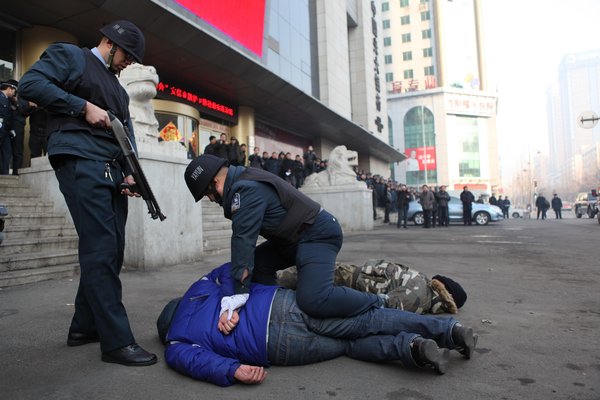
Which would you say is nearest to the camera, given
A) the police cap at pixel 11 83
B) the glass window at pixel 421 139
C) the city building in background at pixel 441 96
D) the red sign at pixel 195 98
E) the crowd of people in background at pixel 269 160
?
the police cap at pixel 11 83

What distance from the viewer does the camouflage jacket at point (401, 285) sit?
314cm

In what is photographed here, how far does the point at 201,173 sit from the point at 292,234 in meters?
0.69

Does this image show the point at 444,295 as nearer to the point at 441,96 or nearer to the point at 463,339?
the point at 463,339

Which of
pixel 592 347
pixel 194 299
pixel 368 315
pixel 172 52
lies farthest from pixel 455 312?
pixel 172 52

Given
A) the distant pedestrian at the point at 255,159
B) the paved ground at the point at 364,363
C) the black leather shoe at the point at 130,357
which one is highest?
the distant pedestrian at the point at 255,159

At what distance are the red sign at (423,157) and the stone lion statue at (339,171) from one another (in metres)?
50.5

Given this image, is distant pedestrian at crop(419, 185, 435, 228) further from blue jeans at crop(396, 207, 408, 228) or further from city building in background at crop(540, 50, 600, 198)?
city building in background at crop(540, 50, 600, 198)

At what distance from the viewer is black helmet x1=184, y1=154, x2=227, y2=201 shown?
249 cm

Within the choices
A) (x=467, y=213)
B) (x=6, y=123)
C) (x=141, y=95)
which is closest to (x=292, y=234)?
(x=141, y=95)

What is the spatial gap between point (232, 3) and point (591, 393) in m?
17.0

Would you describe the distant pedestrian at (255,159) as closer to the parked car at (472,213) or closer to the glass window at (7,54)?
the glass window at (7,54)

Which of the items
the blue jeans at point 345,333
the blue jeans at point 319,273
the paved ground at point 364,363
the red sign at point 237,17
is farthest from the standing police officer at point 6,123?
the red sign at point 237,17

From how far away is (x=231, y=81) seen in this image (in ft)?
53.5

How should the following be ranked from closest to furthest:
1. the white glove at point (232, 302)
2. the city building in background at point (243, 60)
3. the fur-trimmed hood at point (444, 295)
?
the white glove at point (232, 302) < the fur-trimmed hood at point (444, 295) < the city building in background at point (243, 60)
